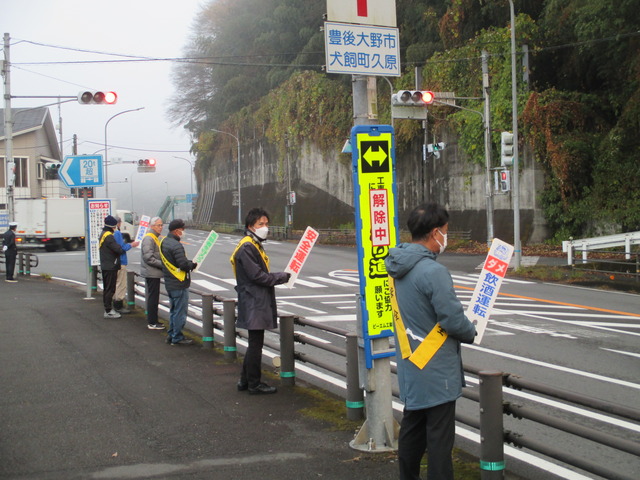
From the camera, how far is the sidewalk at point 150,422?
5.16 meters

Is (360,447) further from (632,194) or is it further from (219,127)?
(219,127)

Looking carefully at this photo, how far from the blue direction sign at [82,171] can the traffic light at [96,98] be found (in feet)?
8.32

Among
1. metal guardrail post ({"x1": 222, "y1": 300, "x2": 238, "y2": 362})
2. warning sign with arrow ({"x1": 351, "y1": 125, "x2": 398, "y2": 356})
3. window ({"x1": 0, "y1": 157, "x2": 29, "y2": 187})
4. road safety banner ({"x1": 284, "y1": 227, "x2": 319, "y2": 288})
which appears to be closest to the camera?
warning sign with arrow ({"x1": 351, "y1": 125, "x2": 398, "y2": 356})

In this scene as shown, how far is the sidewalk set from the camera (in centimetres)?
516

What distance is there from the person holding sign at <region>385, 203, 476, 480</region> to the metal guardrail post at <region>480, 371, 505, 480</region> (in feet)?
1.90

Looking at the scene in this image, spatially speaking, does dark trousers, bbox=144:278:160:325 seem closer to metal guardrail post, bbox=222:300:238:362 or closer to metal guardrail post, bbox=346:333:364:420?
metal guardrail post, bbox=222:300:238:362

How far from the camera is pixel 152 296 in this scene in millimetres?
11617

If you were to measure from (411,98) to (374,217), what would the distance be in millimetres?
16411

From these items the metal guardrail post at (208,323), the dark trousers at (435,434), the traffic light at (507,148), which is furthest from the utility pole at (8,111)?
the dark trousers at (435,434)

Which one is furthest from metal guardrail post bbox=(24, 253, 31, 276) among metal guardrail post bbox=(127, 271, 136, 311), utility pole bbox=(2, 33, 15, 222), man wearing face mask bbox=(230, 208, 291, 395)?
man wearing face mask bbox=(230, 208, 291, 395)

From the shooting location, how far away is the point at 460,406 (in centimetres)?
724

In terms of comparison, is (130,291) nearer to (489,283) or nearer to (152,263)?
(152,263)

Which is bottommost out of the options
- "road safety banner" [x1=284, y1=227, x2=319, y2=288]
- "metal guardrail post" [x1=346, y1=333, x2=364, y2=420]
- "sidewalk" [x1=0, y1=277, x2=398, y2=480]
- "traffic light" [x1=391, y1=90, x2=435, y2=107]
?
"sidewalk" [x1=0, y1=277, x2=398, y2=480]

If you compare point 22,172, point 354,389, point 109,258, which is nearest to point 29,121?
point 22,172
